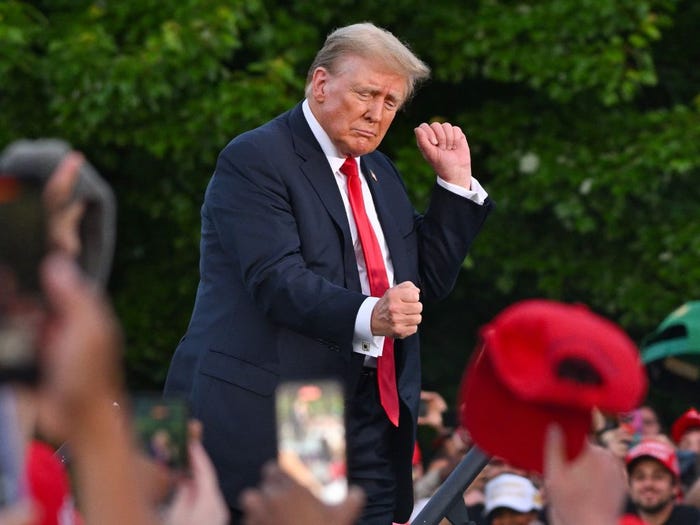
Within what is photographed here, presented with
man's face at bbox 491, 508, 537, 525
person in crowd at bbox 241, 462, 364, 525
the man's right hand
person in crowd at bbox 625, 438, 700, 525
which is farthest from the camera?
man's face at bbox 491, 508, 537, 525

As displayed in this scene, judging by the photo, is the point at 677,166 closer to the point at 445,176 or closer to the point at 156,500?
the point at 445,176

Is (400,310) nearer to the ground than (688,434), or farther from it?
farther from it

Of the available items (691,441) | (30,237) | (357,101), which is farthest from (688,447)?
(30,237)

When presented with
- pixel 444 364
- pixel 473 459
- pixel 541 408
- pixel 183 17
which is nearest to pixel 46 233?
pixel 541 408

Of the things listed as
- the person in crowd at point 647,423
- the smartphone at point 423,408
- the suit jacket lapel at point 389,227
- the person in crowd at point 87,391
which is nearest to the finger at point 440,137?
the suit jacket lapel at point 389,227

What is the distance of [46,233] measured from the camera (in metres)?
1.65

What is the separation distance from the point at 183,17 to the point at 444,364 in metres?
3.05

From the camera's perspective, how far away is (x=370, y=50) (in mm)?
4246

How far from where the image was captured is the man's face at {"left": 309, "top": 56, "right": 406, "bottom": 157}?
425 cm

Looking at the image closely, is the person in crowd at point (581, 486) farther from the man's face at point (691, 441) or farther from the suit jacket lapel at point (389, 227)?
the man's face at point (691, 441)

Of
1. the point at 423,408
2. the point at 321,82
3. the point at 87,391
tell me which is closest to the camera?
the point at 87,391

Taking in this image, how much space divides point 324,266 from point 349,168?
304 mm

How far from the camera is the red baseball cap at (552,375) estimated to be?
211cm

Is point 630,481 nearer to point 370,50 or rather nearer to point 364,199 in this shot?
point 364,199
